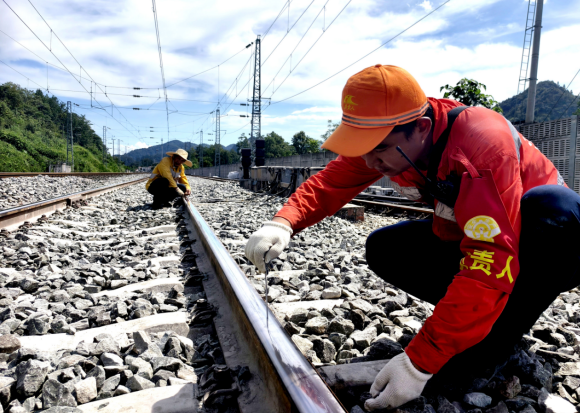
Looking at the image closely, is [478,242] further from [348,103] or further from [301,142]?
[301,142]

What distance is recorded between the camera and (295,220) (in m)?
2.05

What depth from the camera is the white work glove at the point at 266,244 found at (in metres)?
1.88

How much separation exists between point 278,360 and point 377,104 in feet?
3.20

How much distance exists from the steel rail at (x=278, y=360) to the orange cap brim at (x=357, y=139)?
2.52 feet

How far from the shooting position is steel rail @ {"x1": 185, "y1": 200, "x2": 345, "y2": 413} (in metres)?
1.23

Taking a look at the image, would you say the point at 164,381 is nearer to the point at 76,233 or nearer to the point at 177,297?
the point at 177,297

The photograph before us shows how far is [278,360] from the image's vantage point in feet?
4.78

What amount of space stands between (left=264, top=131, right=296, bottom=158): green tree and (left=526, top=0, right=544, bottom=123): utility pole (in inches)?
4187

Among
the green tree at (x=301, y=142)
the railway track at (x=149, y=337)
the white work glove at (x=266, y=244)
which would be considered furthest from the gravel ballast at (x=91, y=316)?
the green tree at (x=301, y=142)

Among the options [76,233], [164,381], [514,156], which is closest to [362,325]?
[164,381]

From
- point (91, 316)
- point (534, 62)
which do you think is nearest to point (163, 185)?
point (91, 316)

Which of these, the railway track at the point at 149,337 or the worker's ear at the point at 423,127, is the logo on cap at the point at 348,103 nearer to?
the worker's ear at the point at 423,127

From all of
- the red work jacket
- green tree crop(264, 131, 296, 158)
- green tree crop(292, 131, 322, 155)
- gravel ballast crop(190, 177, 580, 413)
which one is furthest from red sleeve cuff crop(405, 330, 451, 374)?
green tree crop(264, 131, 296, 158)

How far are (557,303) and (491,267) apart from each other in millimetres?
1990
